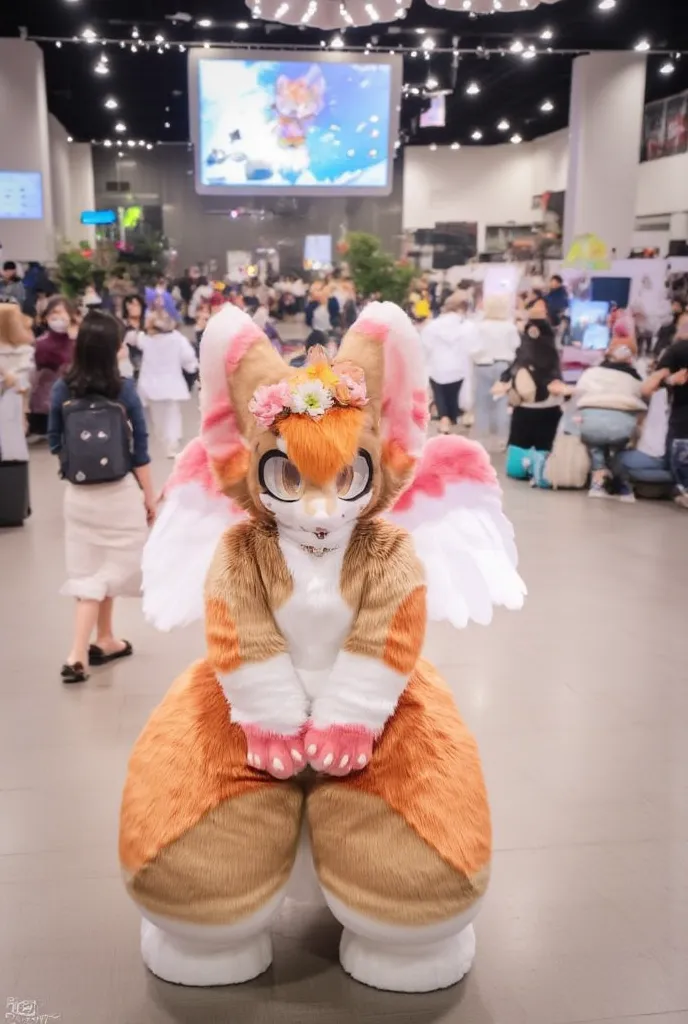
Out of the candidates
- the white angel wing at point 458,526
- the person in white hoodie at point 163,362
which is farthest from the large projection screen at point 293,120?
the white angel wing at point 458,526

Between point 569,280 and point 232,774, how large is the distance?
8588mm

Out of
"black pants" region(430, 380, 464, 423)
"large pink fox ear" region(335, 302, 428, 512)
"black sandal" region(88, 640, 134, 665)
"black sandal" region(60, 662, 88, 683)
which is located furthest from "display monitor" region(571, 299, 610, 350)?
"large pink fox ear" region(335, 302, 428, 512)

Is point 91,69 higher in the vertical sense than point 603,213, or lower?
higher

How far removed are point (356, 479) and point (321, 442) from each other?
16 centimetres

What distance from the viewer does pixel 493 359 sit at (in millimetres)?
9359

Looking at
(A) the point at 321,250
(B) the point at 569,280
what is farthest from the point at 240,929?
(A) the point at 321,250

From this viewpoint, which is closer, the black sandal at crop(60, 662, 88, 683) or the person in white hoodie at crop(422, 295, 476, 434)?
the black sandal at crop(60, 662, 88, 683)

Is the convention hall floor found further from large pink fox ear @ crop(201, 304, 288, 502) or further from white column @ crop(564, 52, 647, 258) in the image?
white column @ crop(564, 52, 647, 258)

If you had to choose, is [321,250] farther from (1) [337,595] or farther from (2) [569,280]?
(1) [337,595]

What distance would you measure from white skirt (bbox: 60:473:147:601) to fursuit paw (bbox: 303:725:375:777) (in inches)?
80.6

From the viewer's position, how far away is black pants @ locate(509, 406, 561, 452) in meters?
7.55

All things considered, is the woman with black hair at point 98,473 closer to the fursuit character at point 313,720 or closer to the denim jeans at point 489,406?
the fursuit character at point 313,720

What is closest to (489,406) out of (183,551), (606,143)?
(606,143)

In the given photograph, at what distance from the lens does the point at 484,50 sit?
12289mm
